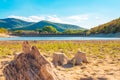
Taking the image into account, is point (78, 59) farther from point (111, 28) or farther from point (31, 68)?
point (111, 28)

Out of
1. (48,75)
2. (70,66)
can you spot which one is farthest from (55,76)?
(70,66)

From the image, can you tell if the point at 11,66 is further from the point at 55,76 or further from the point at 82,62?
the point at 82,62

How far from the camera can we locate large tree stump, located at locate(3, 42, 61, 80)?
214 inches

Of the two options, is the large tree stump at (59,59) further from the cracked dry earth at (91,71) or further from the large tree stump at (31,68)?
the large tree stump at (31,68)

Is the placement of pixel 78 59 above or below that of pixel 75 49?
above

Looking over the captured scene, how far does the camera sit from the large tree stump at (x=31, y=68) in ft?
17.8

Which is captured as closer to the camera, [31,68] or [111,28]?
[31,68]

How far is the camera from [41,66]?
215 inches

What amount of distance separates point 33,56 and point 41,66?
0.53m

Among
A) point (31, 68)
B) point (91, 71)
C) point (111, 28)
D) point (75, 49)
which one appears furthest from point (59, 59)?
point (111, 28)

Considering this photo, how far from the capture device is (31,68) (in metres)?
5.63

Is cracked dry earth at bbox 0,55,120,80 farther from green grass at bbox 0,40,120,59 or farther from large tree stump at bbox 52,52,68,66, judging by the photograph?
green grass at bbox 0,40,120,59

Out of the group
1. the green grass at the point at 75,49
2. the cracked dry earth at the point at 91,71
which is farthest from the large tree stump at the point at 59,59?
the green grass at the point at 75,49

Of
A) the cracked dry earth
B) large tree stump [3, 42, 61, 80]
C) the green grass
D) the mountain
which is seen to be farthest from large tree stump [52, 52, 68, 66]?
the mountain
